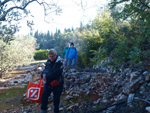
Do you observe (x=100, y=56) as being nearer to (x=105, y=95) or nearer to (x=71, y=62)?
(x=105, y=95)

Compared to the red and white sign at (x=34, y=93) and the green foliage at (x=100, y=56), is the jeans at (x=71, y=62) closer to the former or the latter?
the green foliage at (x=100, y=56)

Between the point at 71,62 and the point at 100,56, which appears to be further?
the point at 71,62

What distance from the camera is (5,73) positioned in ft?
51.0

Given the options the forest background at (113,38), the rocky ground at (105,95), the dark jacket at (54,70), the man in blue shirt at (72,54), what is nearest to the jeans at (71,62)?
the man in blue shirt at (72,54)

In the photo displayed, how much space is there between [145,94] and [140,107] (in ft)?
2.08

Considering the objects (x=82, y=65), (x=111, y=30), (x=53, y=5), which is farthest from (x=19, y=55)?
(x=53, y=5)

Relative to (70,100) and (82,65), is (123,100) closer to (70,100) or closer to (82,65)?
(70,100)

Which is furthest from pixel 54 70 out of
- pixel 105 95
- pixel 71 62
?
pixel 71 62

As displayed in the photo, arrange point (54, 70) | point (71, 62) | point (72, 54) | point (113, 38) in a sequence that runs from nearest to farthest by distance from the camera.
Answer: point (54, 70) < point (113, 38) < point (72, 54) < point (71, 62)

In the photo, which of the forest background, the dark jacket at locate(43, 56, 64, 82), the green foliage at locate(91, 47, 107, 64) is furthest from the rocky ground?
the dark jacket at locate(43, 56, 64, 82)

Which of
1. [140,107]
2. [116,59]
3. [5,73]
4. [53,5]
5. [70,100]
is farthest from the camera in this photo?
[5,73]

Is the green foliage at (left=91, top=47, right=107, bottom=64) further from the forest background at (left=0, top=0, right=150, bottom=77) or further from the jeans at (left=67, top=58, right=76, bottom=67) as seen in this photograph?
the jeans at (left=67, top=58, right=76, bottom=67)

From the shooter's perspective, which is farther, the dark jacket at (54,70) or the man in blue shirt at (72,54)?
the man in blue shirt at (72,54)

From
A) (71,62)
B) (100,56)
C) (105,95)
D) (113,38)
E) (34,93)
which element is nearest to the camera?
(34,93)
